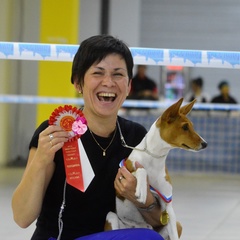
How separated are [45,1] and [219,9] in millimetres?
4177

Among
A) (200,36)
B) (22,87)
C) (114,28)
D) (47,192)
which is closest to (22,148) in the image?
(22,87)

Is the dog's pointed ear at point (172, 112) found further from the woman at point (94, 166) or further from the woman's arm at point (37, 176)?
the woman's arm at point (37, 176)

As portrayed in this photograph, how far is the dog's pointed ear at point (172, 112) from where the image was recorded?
2.24 m

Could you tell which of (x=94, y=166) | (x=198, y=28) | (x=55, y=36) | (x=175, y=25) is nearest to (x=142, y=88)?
(x=55, y=36)

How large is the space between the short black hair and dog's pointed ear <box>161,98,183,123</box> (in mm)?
221

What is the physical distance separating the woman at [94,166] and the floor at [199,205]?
1.93m

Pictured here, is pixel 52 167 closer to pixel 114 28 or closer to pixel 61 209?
pixel 61 209

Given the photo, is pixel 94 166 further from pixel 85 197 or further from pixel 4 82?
pixel 4 82

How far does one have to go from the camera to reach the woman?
7.47 ft

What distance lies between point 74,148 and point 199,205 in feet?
12.7

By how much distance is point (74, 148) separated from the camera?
2.16m

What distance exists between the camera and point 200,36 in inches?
490

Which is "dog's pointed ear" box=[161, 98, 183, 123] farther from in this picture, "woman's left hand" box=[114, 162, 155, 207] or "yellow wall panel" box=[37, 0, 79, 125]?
"yellow wall panel" box=[37, 0, 79, 125]

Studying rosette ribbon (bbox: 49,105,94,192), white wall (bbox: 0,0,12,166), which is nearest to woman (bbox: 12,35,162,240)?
rosette ribbon (bbox: 49,105,94,192)
